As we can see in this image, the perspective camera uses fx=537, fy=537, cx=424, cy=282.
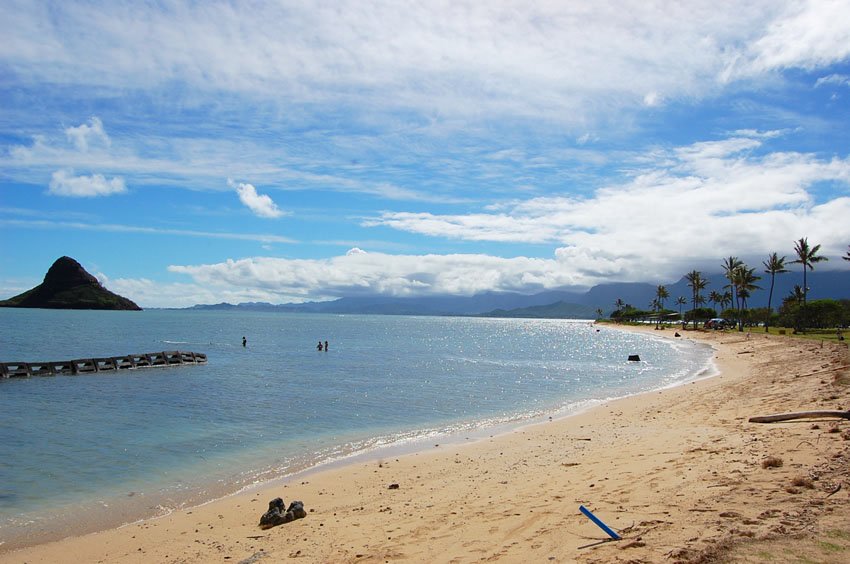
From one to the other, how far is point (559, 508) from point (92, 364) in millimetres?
45814

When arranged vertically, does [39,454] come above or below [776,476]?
below

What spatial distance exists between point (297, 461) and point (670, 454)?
10.4 m

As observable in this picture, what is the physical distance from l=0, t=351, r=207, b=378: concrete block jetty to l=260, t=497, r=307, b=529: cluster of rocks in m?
38.5

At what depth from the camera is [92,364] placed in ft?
144

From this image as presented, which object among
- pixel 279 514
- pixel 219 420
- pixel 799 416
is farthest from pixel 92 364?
pixel 799 416

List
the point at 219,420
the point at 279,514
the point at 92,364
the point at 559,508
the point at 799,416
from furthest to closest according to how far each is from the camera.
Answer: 1. the point at 92,364
2. the point at 219,420
3. the point at 799,416
4. the point at 279,514
5. the point at 559,508

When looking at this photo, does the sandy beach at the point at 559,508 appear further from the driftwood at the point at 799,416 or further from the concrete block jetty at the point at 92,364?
the concrete block jetty at the point at 92,364

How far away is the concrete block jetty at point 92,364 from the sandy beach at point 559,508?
119ft

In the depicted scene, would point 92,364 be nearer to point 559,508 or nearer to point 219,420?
point 219,420

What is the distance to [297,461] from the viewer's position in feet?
53.2

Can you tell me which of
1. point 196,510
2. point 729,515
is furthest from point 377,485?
point 729,515

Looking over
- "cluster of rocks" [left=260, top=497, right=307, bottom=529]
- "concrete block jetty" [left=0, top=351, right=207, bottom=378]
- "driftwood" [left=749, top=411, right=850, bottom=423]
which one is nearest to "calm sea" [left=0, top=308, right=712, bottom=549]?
"concrete block jetty" [left=0, top=351, right=207, bottom=378]

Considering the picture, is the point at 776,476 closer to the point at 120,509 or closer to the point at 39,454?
the point at 120,509

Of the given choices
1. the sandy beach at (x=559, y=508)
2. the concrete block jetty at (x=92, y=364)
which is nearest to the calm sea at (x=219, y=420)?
the sandy beach at (x=559, y=508)
